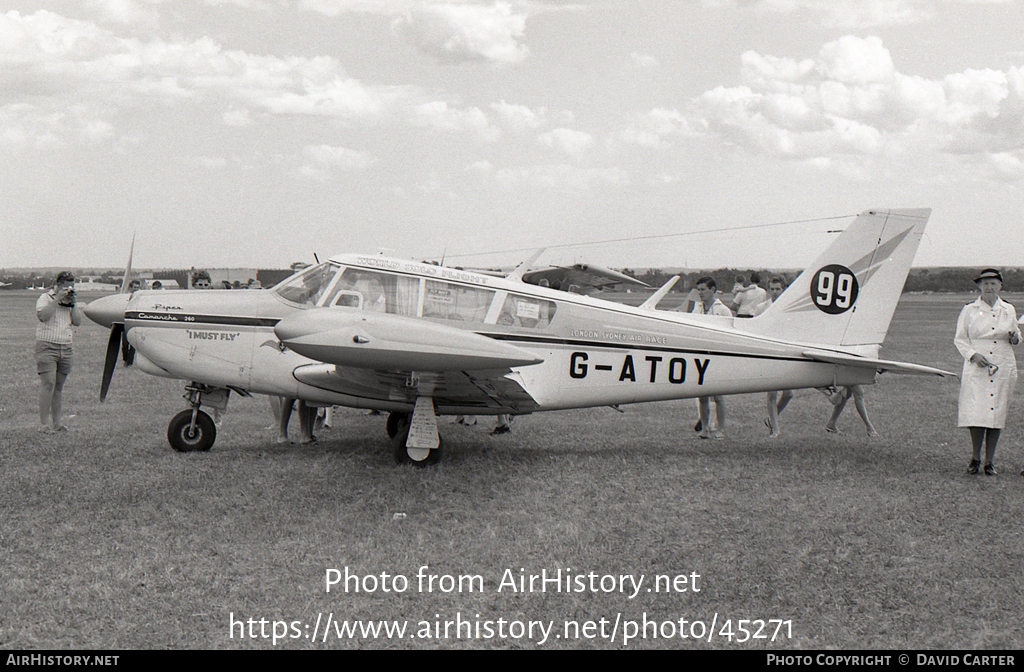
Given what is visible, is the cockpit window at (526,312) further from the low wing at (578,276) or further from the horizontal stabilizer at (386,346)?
the low wing at (578,276)

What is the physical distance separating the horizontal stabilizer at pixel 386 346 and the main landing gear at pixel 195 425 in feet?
8.26

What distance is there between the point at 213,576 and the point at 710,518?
3.48 meters

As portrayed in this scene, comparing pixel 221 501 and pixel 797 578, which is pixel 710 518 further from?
pixel 221 501

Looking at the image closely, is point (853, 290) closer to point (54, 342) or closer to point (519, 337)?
point (519, 337)

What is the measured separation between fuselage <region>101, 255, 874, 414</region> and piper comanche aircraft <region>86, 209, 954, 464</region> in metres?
0.01

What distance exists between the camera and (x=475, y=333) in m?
7.22

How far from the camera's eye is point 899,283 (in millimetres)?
7965

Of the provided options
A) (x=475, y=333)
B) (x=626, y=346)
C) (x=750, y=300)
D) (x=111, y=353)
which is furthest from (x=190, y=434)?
(x=750, y=300)

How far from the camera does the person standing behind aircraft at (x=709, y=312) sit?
898 cm

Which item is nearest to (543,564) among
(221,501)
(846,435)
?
(221,501)

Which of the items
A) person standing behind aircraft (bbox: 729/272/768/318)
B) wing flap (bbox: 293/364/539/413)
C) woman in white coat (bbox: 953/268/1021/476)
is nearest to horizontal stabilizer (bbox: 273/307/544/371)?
wing flap (bbox: 293/364/539/413)

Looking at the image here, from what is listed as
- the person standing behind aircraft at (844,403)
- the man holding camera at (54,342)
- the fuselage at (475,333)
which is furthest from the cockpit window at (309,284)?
the person standing behind aircraft at (844,403)

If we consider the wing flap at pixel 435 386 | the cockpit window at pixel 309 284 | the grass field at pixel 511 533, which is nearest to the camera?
the grass field at pixel 511 533

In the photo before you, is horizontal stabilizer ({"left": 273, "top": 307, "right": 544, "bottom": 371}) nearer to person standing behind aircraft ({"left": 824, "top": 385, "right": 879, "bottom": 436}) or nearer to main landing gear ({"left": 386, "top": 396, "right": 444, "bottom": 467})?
main landing gear ({"left": 386, "top": 396, "right": 444, "bottom": 467})
